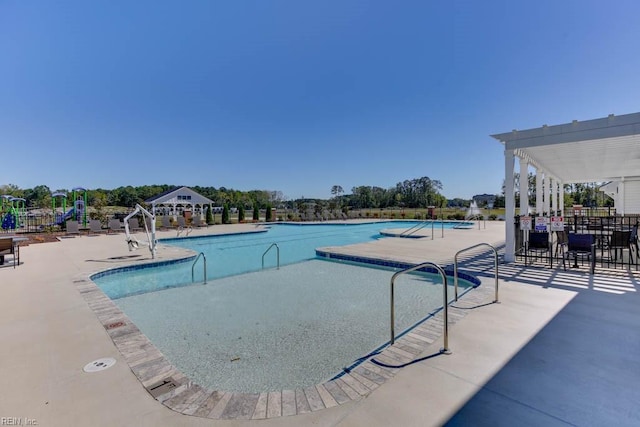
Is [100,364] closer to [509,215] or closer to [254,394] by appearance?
[254,394]

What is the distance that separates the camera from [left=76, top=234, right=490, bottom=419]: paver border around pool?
2.14m

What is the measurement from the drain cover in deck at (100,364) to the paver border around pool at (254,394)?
0.13m

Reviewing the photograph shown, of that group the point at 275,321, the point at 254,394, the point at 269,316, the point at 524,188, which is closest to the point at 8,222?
the point at 269,316

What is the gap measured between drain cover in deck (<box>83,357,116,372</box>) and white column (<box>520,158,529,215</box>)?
28.1 ft

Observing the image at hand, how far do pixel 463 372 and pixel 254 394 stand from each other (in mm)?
1752

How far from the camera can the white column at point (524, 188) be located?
7.53 meters

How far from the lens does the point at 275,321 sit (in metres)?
4.64

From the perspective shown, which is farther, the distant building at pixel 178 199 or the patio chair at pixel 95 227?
the distant building at pixel 178 199

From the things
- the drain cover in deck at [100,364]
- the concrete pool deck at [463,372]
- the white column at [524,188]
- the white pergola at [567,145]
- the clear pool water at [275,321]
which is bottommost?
the clear pool water at [275,321]

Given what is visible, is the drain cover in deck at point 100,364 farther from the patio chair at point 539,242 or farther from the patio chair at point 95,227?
the patio chair at point 95,227

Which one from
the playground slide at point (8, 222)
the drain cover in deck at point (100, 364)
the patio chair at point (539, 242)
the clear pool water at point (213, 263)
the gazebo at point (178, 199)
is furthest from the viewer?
the gazebo at point (178, 199)

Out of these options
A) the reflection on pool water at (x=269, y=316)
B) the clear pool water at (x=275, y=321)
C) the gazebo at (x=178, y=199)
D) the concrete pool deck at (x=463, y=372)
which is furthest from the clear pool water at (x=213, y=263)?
the gazebo at (x=178, y=199)

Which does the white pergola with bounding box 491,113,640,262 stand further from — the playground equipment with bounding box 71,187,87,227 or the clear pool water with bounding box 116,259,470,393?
the playground equipment with bounding box 71,187,87,227

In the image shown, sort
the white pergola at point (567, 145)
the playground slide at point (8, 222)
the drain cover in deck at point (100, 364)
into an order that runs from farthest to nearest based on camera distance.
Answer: the playground slide at point (8, 222) < the white pergola at point (567, 145) < the drain cover in deck at point (100, 364)
